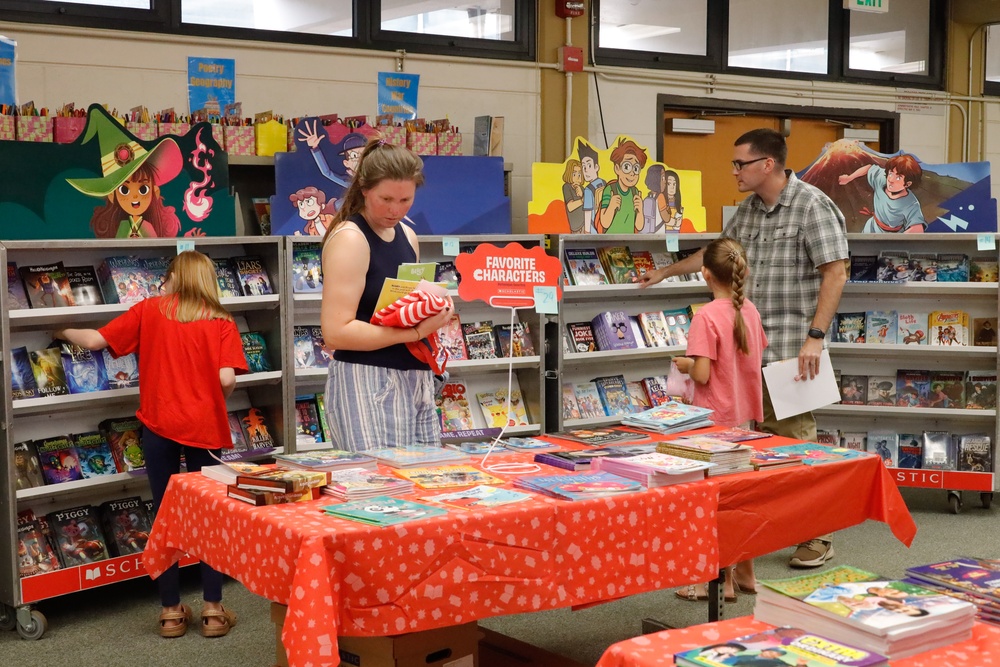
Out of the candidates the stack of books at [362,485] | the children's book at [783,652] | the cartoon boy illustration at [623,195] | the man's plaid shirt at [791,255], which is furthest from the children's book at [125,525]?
the children's book at [783,652]

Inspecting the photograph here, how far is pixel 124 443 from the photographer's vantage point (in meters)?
4.40

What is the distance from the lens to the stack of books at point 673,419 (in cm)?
337

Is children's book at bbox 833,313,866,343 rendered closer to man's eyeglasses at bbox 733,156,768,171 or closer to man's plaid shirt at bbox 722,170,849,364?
man's plaid shirt at bbox 722,170,849,364

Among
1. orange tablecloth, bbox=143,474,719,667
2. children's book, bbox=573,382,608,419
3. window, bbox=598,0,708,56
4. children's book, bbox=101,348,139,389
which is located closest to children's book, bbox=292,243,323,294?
children's book, bbox=101,348,139,389

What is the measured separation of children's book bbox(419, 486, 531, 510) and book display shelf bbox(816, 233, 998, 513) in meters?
3.82

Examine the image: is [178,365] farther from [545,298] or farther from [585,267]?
[585,267]

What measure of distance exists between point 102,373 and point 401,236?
1833 millimetres

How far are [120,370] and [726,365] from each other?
2.44 metres

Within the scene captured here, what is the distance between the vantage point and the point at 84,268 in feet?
14.3

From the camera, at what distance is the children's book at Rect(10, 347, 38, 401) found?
4062mm

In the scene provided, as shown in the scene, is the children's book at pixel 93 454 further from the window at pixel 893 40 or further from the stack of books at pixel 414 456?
the window at pixel 893 40

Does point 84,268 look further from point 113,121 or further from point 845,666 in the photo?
point 845,666

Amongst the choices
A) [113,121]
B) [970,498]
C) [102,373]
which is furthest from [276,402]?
[970,498]

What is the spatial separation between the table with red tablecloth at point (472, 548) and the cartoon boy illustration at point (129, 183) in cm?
180
